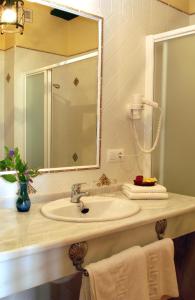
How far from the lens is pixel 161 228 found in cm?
147

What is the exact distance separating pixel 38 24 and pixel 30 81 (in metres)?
0.30

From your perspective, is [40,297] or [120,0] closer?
[40,297]

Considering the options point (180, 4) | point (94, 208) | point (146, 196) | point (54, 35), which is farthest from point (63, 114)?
point (180, 4)

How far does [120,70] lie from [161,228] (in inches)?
39.7

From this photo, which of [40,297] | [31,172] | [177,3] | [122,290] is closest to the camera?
[122,290]

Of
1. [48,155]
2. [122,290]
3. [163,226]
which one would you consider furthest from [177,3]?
[122,290]

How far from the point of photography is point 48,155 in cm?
164

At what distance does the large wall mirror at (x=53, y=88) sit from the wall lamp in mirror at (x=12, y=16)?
0.02 m

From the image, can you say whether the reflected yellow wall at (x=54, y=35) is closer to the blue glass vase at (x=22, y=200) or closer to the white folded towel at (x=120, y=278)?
the blue glass vase at (x=22, y=200)

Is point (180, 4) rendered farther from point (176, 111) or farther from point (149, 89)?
point (176, 111)

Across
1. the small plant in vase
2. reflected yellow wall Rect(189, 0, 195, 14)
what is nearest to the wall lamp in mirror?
the small plant in vase

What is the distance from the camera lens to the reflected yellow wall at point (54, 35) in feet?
5.02

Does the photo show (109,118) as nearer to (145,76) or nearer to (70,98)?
(70,98)

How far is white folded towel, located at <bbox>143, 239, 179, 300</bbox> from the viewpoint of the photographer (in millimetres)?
1347
